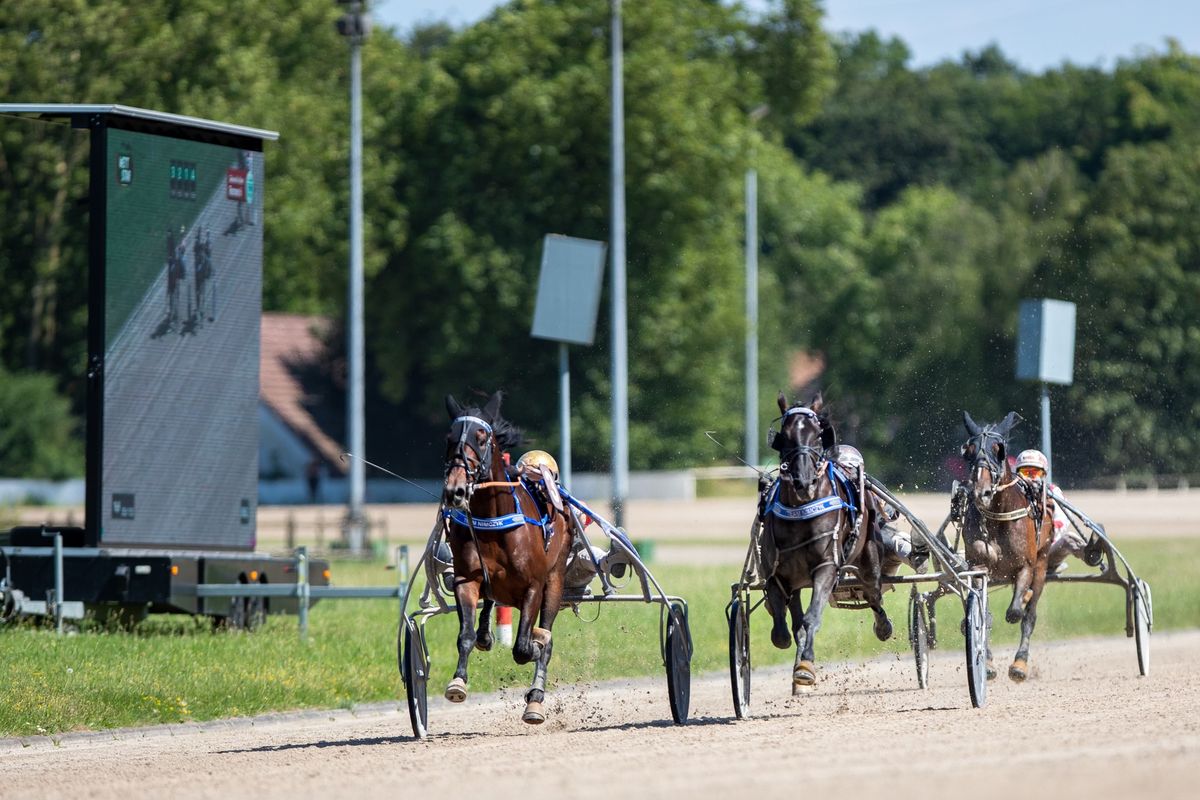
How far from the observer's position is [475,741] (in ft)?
41.9

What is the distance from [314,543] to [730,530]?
38.7 feet

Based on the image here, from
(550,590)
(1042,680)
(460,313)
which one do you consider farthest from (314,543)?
(550,590)

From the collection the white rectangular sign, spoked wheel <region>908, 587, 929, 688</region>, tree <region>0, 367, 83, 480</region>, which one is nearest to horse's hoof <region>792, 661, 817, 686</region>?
spoked wheel <region>908, 587, 929, 688</region>

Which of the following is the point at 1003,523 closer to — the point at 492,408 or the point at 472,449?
the point at 492,408

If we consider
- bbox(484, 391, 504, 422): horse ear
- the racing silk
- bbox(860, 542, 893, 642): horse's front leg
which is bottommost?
bbox(860, 542, 893, 642): horse's front leg

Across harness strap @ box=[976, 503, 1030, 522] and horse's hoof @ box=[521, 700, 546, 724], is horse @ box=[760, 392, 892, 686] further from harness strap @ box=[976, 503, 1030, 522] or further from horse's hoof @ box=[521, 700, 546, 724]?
harness strap @ box=[976, 503, 1030, 522]

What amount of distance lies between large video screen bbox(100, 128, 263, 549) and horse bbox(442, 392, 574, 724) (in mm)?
6702

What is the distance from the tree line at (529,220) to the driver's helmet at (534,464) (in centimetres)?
3189

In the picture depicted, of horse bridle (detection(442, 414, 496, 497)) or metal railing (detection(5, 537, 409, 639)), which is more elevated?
horse bridle (detection(442, 414, 496, 497))

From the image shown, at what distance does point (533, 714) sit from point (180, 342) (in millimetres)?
7612

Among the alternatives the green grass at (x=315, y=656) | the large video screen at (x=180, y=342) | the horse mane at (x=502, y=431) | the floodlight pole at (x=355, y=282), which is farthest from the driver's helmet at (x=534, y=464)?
the floodlight pole at (x=355, y=282)

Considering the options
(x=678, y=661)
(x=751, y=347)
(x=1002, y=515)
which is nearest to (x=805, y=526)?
(x=678, y=661)

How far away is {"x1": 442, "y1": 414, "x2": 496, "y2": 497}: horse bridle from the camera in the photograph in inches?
482

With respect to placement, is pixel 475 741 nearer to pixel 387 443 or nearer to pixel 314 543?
pixel 314 543
